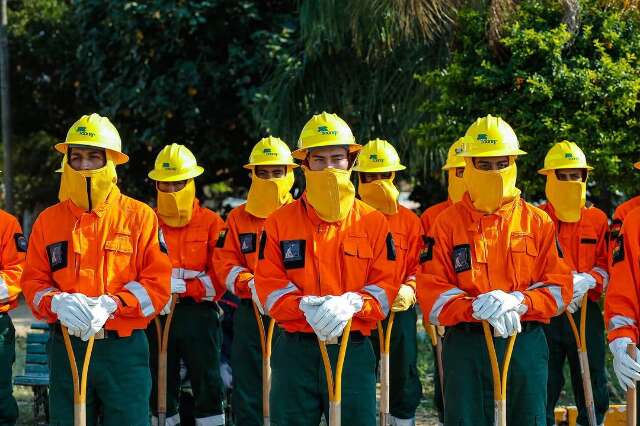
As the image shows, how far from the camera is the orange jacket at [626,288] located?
17.3ft

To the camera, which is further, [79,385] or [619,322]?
[79,385]

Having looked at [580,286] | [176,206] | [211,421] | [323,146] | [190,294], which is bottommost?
[211,421]

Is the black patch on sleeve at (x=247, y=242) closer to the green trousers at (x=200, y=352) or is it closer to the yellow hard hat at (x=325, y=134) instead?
the green trousers at (x=200, y=352)

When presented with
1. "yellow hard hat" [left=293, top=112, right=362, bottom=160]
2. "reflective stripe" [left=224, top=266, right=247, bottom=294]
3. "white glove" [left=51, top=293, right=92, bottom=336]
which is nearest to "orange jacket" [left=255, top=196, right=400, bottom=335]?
"yellow hard hat" [left=293, top=112, right=362, bottom=160]

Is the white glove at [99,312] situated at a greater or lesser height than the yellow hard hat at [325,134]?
lesser

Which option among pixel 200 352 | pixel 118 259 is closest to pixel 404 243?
pixel 200 352

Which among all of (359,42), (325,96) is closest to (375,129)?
(325,96)

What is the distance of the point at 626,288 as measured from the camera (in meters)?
5.31

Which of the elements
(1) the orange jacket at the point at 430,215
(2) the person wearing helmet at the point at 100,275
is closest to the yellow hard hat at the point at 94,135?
(2) the person wearing helmet at the point at 100,275

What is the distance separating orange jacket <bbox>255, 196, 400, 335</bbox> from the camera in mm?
5359

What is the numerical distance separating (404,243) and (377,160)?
751mm

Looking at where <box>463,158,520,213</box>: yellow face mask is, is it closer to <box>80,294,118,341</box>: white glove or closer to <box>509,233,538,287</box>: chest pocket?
<box>509,233,538,287</box>: chest pocket

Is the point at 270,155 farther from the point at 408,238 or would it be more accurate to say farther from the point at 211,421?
the point at 211,421

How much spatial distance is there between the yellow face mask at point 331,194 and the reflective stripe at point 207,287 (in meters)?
2.39
